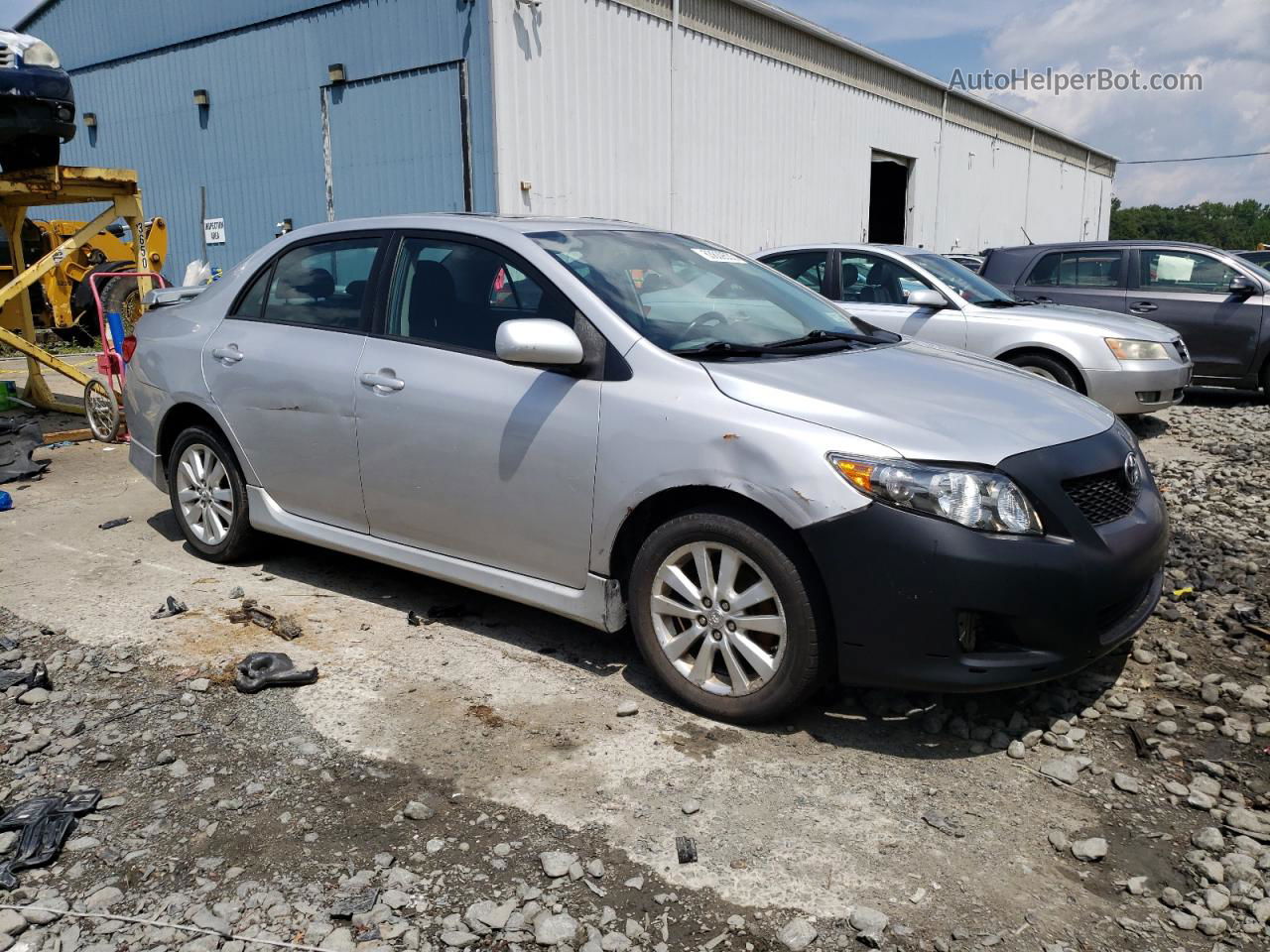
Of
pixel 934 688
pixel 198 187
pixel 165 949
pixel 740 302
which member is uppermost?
pixel 198 187

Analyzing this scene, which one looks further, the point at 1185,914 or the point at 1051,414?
the point at 1051,414

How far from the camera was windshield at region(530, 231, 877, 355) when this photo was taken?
3809 mm

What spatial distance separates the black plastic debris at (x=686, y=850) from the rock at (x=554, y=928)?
377mm

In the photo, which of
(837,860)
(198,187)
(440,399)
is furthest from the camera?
(198,187)

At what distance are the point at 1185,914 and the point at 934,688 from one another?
2.89 ft

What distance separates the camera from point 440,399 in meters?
4.03

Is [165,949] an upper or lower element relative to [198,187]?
lower

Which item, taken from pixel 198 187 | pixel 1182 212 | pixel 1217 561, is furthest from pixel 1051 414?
pixel 1182 212

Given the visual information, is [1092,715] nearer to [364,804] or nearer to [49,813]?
[364,804]

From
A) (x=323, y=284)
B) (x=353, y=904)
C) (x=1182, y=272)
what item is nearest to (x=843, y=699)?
(x=353, y=904)

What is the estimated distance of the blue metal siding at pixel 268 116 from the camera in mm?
13086

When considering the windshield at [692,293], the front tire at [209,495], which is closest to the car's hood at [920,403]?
the windshield at [692,293]

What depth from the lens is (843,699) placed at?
372cm

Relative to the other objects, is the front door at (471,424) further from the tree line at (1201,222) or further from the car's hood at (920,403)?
the tree line at (1201,222)
